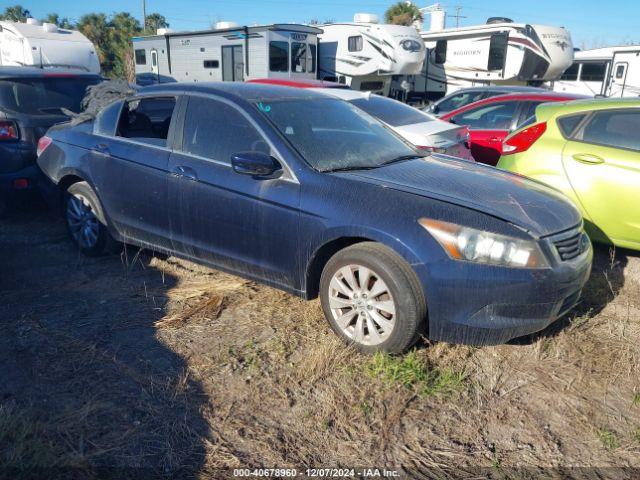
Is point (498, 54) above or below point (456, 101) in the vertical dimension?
above

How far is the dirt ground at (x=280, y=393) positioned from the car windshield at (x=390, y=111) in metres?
3.25

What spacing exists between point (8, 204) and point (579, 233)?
5617mm

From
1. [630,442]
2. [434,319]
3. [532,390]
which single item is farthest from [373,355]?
[630,442]

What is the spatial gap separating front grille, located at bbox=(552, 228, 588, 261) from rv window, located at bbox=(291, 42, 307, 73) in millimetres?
14922

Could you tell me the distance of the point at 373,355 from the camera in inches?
134

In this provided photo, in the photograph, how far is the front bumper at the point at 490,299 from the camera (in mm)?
3092

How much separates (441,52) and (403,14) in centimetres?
1364

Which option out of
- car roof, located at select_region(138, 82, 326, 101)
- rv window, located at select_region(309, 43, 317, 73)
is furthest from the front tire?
rv window, located at select_region(309, 43, 317, 73)

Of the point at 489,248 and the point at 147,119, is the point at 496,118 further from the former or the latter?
the point at 489,248

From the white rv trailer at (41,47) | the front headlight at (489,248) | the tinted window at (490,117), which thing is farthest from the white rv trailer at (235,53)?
the front headlight at (489,248)

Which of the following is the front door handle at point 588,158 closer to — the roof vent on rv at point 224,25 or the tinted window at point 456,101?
the tinted window at point 456,101

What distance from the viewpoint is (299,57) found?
57.6 ft

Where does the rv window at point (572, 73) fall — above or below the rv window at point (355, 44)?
below

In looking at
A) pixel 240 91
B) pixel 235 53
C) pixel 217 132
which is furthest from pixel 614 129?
pixel 235 53
